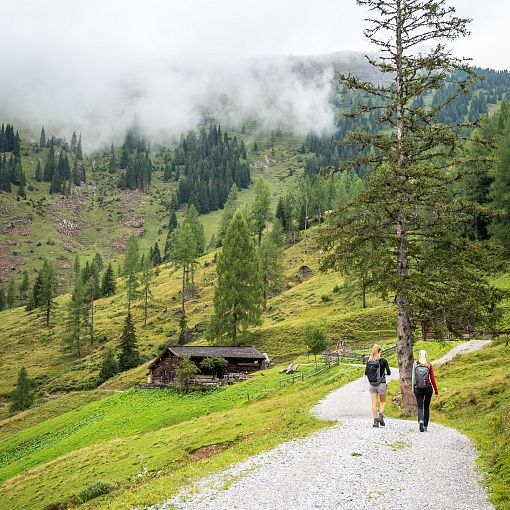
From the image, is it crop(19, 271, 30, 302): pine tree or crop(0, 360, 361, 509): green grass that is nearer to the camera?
crop(0, 360, 361, 509): green grass

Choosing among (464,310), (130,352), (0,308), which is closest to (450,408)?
(464,310)

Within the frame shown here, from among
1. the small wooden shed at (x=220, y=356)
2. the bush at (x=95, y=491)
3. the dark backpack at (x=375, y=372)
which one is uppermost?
the dark backpack at (x=375, y=372)

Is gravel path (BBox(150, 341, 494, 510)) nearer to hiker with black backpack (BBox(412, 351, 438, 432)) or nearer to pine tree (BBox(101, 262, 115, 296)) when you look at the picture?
hiker with black backpack (BBox(412, 351, 438, 432))

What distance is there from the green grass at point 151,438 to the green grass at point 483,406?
552 centimetres

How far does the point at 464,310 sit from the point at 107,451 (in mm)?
23536

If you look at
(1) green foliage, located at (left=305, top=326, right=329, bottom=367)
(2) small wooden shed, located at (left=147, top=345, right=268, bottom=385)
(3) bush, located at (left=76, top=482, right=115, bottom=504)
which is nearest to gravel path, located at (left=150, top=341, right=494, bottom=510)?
(3) bush, located at (left=76, top=482, right=115, bottom=504)

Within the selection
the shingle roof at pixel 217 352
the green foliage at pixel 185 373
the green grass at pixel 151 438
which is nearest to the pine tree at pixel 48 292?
the green grass at pixel 151 438

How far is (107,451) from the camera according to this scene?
29.2m

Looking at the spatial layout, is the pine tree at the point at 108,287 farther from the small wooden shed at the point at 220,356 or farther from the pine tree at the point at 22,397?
the small wooden shed at the point at 220,356

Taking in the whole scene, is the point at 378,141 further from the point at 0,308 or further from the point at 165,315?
the point at 0,308

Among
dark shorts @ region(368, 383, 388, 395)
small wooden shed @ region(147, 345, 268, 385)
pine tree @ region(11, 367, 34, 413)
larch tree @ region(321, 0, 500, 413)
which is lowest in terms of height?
pine tree @ region(11, 367, 34, 413)

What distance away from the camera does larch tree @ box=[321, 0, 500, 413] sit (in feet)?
58.1

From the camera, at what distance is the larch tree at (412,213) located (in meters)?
17.7

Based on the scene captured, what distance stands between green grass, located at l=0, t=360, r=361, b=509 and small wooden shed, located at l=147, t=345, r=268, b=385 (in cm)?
504
